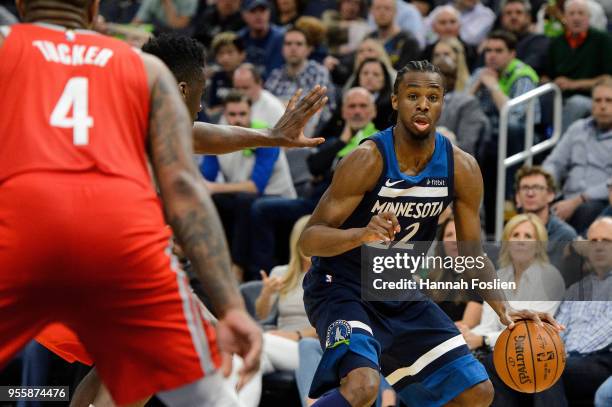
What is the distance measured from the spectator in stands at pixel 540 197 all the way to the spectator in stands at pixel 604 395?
5.22 feet

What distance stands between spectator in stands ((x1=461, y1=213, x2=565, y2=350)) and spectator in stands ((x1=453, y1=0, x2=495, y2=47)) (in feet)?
15.9

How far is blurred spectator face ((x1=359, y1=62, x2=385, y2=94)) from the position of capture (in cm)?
991

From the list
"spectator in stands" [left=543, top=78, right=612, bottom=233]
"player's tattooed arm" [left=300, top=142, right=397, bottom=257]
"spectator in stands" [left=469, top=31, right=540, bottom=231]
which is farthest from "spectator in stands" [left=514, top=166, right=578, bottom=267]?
"player's tattooed arm" [left=300, top=142, right=397, bottom=257]

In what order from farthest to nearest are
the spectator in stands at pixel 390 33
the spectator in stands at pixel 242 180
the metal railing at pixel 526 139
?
the spectator in stands at pixel 390 33 < the spectator in stands at pixel 242 180 < the metal railing at pixel 526 139

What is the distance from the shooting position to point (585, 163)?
9211 millimetres

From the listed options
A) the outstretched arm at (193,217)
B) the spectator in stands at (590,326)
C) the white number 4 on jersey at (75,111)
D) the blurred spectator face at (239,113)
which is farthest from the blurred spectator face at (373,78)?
the white number 4 on jersey at (75,111)

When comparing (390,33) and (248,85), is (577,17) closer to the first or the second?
(390,33)

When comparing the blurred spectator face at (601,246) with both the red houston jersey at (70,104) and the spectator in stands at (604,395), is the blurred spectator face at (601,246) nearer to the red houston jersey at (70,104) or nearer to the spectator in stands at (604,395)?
the spectator in stands at (604,395)

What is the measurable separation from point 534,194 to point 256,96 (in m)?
3.12

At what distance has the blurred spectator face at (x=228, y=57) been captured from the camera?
11.7 metres

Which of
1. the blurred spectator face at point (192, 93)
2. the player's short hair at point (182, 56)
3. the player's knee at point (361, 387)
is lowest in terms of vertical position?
the player's knee at point (361, 387)

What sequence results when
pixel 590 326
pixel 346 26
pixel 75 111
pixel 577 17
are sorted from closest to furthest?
pixel 75 111 < pixel 590 326 < pixel 577 17 < pixel 346 26

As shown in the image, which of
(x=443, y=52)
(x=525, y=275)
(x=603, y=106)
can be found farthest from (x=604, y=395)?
(x=443, y=52)

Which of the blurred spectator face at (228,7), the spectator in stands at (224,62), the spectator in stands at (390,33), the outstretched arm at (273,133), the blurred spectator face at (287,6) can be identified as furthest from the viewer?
the blurred spectator face at (228,7)
